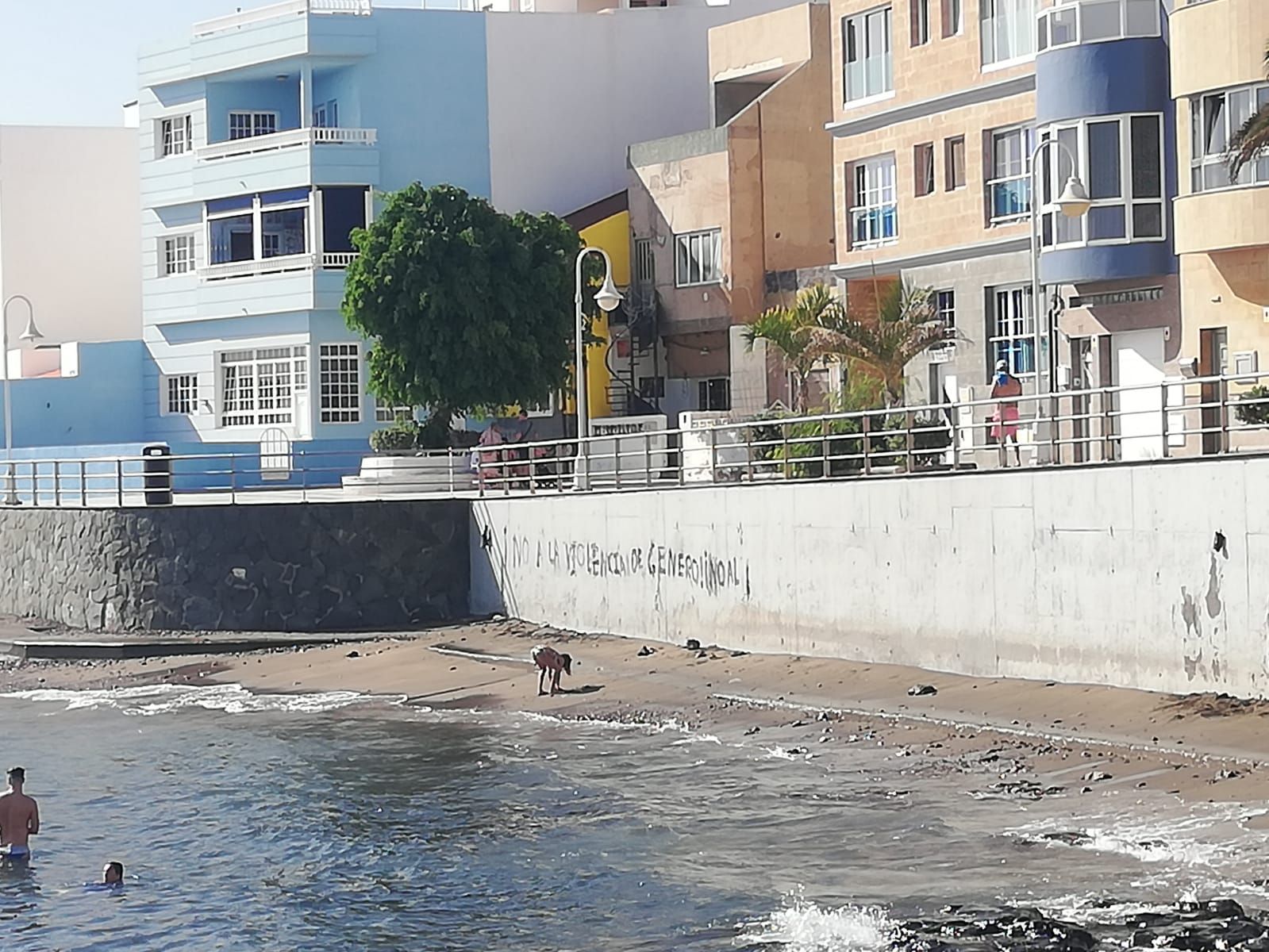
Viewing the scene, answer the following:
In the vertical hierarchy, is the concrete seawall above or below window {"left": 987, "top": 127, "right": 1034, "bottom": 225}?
below

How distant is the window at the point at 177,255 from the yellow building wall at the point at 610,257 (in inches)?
450

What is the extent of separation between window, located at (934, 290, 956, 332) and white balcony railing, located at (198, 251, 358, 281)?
16.4m

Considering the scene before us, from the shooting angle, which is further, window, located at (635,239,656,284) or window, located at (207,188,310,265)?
window, located at (207,188,310,265)

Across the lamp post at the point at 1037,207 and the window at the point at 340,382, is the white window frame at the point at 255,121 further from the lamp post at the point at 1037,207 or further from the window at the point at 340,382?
the lamp post at the point at 1037,207

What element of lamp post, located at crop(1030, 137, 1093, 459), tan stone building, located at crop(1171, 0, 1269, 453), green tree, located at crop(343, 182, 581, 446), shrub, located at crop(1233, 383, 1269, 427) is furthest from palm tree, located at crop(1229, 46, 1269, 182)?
green tree, located at crop(343, 182, 581, 446)

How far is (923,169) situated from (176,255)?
2413cm

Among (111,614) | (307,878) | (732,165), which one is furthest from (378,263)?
(307,878)

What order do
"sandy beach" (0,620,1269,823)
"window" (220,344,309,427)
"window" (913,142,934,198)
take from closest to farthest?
1. "sandy beach" (0,620,1269,823)
2. "window" (913,142,934,198)
3. "window" (220,344,309,427)

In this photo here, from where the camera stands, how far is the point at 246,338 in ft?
174

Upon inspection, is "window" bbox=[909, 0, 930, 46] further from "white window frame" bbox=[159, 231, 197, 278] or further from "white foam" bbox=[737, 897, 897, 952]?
"white foam" bbox=[737, 897, 897, 952]

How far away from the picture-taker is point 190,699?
30.1 m

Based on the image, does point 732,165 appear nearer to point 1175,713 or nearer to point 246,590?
point 246,590

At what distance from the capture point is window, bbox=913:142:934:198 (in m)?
38.9

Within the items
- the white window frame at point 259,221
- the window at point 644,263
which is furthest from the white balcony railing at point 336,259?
the window at point 644,263
